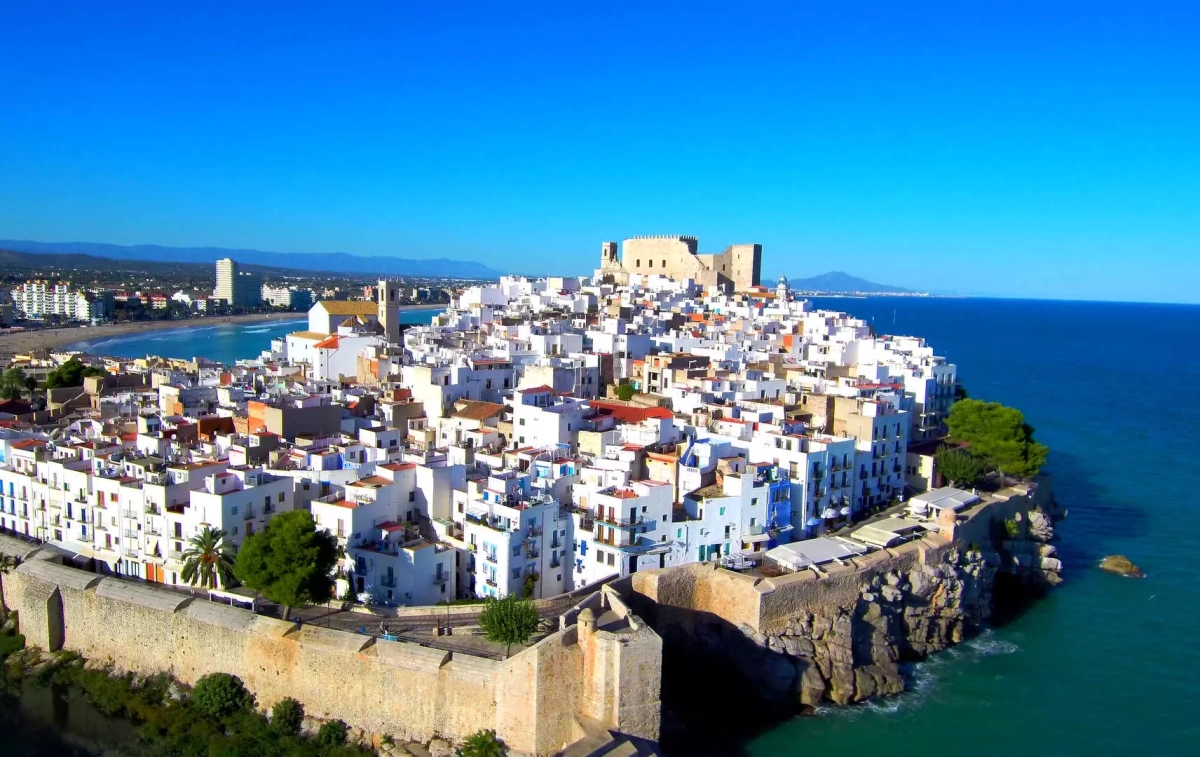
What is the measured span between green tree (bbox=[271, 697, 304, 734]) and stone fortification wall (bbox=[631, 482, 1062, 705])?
5.98 meters

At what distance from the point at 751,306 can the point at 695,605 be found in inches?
1232

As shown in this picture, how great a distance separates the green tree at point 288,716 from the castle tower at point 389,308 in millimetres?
25064

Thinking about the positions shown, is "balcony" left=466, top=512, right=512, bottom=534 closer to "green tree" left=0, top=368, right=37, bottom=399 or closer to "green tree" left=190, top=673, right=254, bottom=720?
"green tree" left=190, top=673, right=254, bottom=720

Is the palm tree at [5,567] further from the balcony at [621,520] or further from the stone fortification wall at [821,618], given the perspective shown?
the stone fortification wall at [821,618]

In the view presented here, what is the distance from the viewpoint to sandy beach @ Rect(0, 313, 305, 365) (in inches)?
2713

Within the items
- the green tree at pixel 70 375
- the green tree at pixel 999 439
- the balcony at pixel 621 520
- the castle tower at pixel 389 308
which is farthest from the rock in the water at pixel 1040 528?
the green tree at pixel 70 375

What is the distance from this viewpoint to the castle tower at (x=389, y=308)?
4042 centimetres

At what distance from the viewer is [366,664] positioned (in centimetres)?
1554

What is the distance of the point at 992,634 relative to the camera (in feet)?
70.3

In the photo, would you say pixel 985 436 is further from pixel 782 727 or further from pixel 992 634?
pixel 782 727

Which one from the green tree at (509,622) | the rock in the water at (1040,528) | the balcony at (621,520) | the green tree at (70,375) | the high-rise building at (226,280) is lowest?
the rock in the water at (1040,528)

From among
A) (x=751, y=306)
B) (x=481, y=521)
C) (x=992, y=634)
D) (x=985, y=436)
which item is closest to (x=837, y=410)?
(x=985, y=436)

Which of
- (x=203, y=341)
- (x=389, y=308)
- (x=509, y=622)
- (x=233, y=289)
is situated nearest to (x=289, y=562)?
(x=509, y=622)

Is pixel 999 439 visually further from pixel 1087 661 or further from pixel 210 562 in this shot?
pixel 210 562
